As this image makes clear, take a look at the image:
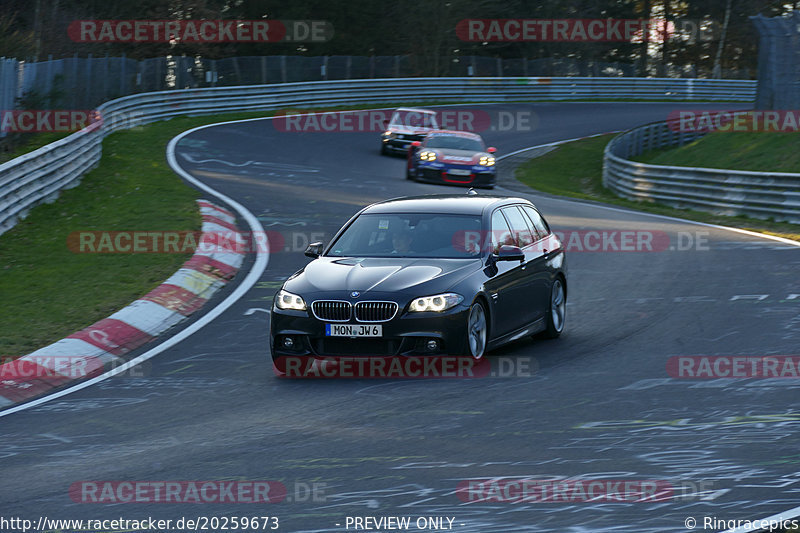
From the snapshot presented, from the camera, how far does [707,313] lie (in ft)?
41.4

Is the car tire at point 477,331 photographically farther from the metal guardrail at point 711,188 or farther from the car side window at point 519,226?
the metal guardrail at point 711,188

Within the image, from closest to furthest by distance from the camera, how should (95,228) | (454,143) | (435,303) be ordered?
1. (435,303)
2. (95,228)
3. (454,143)

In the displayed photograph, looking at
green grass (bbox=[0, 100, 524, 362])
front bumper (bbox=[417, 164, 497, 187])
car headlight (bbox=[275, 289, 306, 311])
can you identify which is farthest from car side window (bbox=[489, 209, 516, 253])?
front bumper (bbox=[417, 164, 497, 187])

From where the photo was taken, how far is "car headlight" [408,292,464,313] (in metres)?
9.66

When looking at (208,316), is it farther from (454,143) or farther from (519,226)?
(454,143)

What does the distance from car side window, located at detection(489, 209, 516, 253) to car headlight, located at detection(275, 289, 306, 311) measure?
1953mm

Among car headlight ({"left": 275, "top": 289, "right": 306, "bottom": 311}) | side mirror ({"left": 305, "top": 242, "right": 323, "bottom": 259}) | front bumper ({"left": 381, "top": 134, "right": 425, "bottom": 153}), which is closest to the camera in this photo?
car headlight ({"left": 275, "top": 289, "right": 306, "bottom": 311})

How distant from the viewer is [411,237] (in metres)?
10.9

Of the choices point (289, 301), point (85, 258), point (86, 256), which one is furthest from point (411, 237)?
point (86, 256)

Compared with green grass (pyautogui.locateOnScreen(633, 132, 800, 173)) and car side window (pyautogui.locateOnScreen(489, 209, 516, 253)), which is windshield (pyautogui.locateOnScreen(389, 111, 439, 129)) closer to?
green grass (pyautogui.locateOnScreen(633, 132, 800, 173))

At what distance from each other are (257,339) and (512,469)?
5.13 meters

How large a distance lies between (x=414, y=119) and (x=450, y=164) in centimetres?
841

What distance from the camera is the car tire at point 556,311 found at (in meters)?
11.7

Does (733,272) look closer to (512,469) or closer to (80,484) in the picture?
(512,469)
